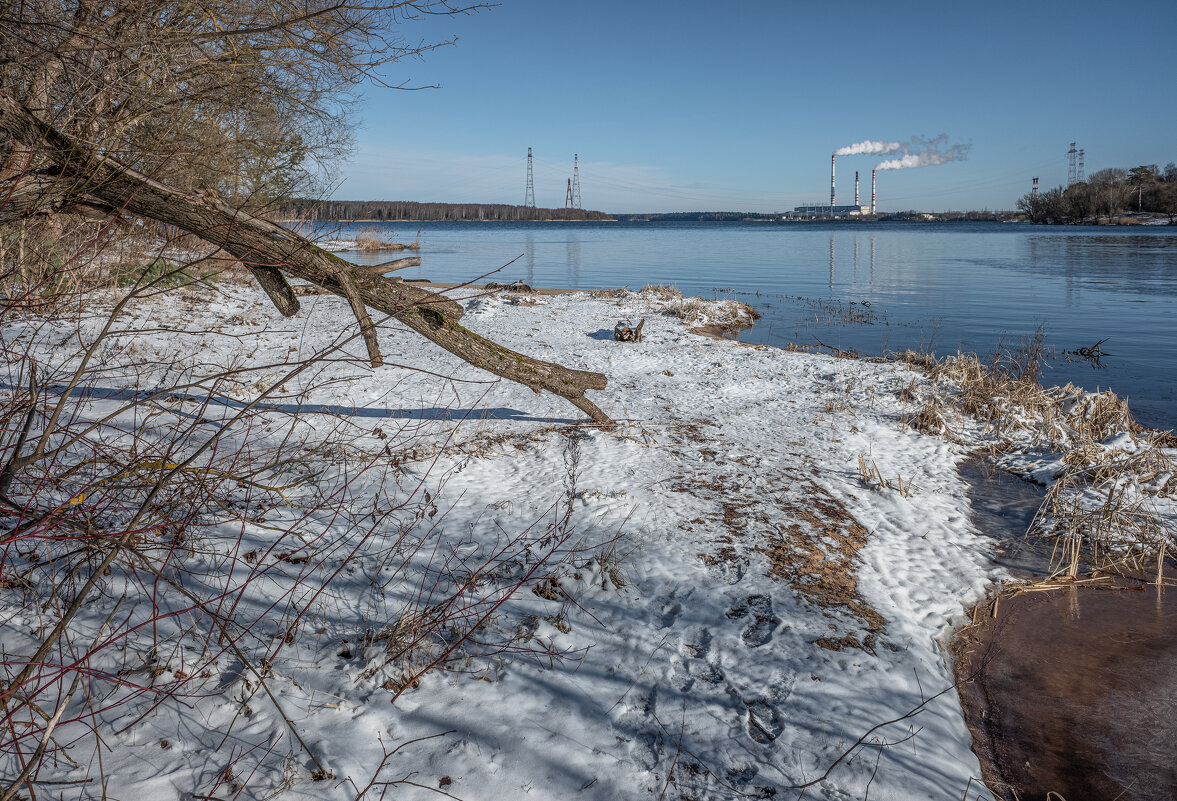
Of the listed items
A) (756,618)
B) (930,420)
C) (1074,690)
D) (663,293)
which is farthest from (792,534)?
(663,293)

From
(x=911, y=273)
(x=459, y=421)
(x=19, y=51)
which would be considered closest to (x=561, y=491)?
(x=459, y=421)

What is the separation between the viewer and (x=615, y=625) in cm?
359

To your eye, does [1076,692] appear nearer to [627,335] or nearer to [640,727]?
[640,727]

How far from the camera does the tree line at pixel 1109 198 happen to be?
7512 cm

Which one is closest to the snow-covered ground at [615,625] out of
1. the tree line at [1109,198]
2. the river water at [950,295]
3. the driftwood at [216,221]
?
the driftwood at [216,221]

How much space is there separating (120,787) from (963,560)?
5.00 meters

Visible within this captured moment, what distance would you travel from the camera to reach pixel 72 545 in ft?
12.2

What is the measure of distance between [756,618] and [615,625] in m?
0.83

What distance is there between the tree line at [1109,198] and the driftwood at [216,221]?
304 feet

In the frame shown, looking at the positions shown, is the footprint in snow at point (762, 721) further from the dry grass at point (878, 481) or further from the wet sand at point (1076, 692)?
the dry grass at point (878, 481)

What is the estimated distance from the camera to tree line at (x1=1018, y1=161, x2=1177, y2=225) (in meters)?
75.1

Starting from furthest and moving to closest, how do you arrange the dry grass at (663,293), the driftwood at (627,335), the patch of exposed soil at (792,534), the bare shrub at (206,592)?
the dry grass at (663,293) < the driftwood at (627,335) < the patch of exposed soil at (792,534) < the bare shrub at (206,592)

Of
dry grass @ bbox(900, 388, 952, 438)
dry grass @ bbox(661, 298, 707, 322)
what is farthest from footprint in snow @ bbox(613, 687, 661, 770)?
dry grass @ bbox(661, 298, 707, 322)

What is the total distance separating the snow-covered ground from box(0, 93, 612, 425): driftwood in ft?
2.38
